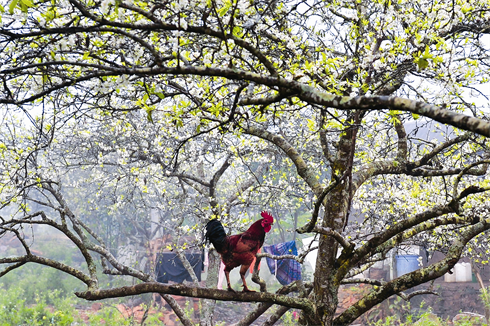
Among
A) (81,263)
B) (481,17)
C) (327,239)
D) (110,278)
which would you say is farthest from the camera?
(81,263)

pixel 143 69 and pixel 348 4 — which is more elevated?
pixel 348 4

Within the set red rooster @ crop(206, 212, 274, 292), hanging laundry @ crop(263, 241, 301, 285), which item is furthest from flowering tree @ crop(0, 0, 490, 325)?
hanging laundry @ crop(263, 241, 301, 285)

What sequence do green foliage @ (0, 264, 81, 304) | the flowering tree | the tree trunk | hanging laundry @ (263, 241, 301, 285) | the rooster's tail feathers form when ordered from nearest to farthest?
the flowering tree < the tree trunk < the rooster's tail feathers < hanging laundry @ (263, 241, 301, 285) < green foliage @ (0, 264, 81, 304)

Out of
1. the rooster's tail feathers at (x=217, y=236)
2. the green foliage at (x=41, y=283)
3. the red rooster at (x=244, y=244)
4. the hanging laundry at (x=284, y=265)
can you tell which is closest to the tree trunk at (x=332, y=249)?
the red rooster at (x=244, y=244)

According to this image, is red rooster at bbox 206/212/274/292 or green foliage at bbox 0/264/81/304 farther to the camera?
green foliage at bbox 0/264/81/304

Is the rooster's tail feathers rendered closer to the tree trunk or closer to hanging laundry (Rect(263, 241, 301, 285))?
the tree trunk

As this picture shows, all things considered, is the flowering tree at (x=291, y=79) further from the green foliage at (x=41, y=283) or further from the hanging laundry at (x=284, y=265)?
the green foliage at (x=41, y=283)

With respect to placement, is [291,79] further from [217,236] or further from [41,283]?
[41,283]

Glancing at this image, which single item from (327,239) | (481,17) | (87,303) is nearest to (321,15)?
(481,17)

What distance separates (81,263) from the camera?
2384 cm

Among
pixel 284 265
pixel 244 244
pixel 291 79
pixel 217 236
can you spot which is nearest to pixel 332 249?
pixel 244 244

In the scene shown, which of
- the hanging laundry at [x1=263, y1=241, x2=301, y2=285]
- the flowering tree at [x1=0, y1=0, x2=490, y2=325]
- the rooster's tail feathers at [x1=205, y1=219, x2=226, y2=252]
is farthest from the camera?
the hanging laundry at [x1=263, y1=241, x2=301, y2=285]

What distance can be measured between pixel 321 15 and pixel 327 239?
3.31 meters

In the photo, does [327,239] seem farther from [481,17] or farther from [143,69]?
[481,17]
